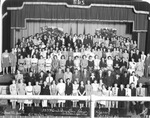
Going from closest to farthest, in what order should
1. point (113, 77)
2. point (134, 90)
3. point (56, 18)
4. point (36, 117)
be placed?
1. point (36, 117)
2. point (134, 90)
3. point (113, 77)
4. point (56, 18)

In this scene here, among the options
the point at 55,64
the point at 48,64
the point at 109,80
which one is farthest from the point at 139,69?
the point at 48,64

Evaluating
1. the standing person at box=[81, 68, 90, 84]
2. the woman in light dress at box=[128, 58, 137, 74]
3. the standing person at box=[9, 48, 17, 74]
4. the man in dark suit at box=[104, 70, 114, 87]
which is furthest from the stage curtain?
the man in dark suit at box=[104, 70, 114, 87]

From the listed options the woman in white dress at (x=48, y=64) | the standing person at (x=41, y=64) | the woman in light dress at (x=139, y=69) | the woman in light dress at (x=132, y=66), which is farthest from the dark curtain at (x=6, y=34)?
the woman in light dress at (x=139, y=69)

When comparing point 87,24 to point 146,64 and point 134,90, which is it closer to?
point 146,64

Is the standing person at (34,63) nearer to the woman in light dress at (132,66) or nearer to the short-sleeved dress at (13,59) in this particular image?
the short-sleeved dress at (13,59)

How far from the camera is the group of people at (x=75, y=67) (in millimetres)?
11422

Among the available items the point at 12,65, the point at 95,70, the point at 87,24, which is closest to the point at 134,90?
the point at 95,70

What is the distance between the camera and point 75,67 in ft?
44.8

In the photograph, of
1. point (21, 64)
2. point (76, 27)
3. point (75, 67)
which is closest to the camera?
point (75, 67)

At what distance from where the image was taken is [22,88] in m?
11.5

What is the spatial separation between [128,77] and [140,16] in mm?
5825

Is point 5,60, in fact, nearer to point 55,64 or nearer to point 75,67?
point 55,64

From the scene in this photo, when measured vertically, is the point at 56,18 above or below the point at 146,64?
above

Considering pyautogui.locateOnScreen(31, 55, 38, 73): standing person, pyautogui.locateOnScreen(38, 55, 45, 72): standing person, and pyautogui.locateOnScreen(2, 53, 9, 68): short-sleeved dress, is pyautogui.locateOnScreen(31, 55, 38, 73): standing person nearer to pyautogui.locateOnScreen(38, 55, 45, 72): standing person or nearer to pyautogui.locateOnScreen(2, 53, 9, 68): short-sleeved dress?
pyautogui.locateOnScreen(38, 55, 45, 72): standing person
